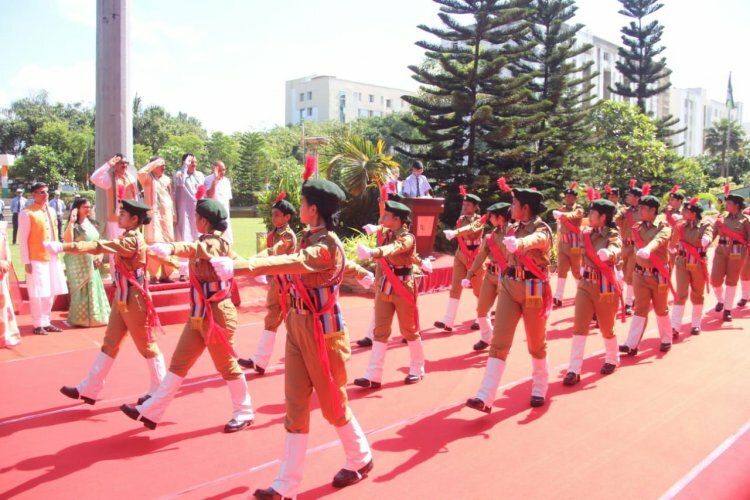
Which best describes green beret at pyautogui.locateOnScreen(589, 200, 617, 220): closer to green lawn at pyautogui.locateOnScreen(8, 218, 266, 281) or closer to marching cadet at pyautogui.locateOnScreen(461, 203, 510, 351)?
marching cadet at pyautogui.locateOnScreen(461, 203, 510, 351)

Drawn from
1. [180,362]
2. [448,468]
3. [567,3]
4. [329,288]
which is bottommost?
[448,468]

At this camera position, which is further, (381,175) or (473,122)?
(473,122)

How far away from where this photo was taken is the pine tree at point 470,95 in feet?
60.3

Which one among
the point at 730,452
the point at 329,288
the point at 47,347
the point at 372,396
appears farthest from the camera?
the point at 47,347

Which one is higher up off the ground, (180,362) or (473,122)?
(473,122)

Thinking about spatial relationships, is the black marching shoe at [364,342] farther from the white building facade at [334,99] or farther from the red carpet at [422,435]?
the white building facade at [334,99]

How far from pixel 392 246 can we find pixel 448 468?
5.86 ft

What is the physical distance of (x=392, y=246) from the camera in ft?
16.6

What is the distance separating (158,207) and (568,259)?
620 centimetres

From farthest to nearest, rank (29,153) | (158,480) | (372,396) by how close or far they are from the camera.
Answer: (29,153)
(372,396)
(158,480)

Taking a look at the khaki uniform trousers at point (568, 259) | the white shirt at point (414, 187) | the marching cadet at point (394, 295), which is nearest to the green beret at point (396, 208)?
the marching cadet at point (394, 295)

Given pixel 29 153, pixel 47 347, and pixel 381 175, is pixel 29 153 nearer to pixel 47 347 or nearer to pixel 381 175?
pixel 381 175

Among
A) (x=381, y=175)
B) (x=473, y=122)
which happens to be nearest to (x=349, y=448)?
(x=381, y=175)

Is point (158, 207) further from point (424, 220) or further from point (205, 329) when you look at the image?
point (424, 220)
